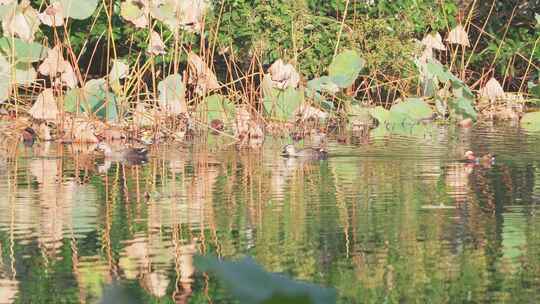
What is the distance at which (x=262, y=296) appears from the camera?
1782 millimetres

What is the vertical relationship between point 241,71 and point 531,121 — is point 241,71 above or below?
above

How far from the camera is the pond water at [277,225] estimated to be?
205 inches

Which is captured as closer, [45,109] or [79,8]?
[45,109]

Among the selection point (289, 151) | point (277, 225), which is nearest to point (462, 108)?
point (289, 151)

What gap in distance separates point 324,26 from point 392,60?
0.98 m

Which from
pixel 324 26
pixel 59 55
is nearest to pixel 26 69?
pixel 59 55

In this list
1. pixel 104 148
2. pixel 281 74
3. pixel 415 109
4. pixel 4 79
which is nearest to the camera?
pixel 104 148

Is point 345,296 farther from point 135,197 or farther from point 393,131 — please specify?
point 393,131

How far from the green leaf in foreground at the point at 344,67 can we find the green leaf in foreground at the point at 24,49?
3.52 metres

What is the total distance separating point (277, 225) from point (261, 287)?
5.05 metres

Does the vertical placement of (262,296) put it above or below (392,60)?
below

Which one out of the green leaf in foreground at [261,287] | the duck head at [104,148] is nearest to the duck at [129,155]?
the duck head at [104,148]

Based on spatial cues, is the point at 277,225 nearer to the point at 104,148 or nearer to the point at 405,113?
the point at 104,148

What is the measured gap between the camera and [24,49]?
13.9 m
